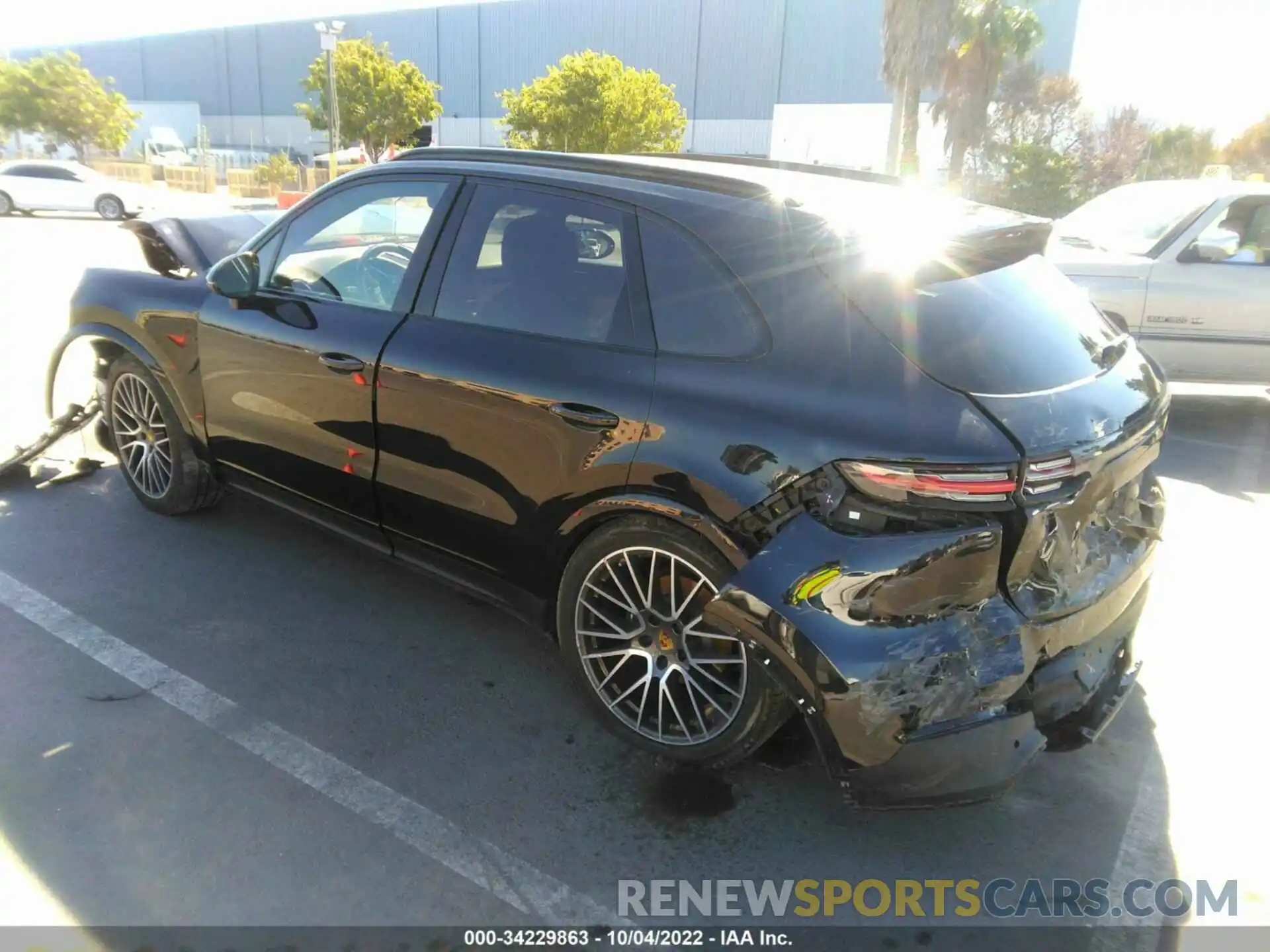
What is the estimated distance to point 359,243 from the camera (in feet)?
12.5

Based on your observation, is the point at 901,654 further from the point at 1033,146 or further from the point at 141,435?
the point at 1033,146

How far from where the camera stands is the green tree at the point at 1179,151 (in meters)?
35.7

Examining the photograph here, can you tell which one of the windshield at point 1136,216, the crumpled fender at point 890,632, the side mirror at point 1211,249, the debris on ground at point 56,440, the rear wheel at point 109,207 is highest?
the windshield at point 1136,216

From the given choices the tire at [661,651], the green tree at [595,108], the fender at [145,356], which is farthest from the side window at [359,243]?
the green tree at [595,108]

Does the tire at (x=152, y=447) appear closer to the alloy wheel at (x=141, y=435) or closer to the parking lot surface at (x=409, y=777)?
the alloy wheel at (x=141, y=435)

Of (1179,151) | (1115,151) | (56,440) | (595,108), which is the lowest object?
(56,440)

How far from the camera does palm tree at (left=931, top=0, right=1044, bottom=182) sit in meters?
25.6

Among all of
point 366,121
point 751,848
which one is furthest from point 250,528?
point 366,121

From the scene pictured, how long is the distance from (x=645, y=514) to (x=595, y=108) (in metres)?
27.6

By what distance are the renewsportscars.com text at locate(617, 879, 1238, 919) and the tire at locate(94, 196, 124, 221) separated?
25066 mm

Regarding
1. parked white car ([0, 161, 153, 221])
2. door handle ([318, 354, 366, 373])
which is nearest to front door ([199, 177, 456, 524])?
door handle ([318, 354, 366, 373])

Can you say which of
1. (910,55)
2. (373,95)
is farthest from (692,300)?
(373,95)

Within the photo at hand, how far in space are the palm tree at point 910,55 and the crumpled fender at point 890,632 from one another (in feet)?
69.8

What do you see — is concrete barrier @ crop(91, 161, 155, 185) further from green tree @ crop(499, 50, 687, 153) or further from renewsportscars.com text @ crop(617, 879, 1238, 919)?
renewsportscars.com text @ crop(617, 879, 1238, 919)
